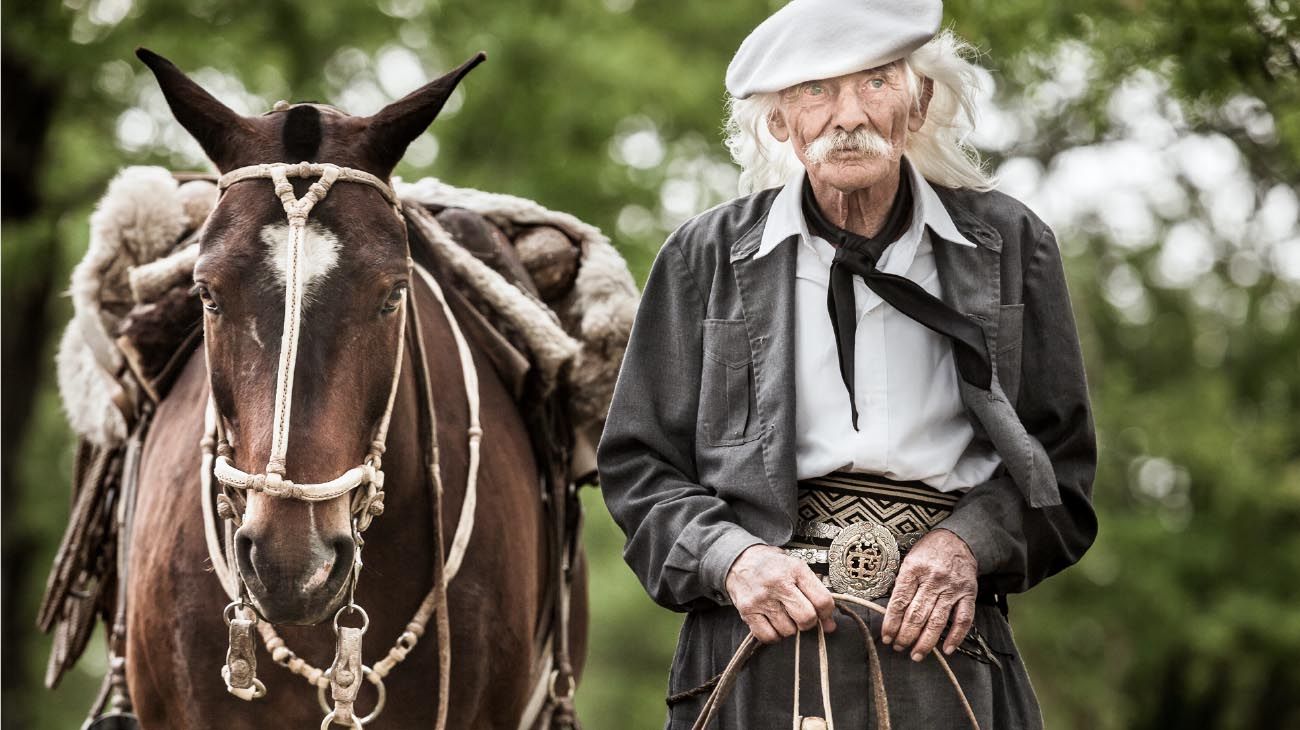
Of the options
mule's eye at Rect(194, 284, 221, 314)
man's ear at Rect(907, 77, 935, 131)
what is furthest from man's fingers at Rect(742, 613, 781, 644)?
mule's eye at Rect(194, 284, 221, 314)

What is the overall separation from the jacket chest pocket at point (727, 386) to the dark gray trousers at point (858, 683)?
0.35 metres

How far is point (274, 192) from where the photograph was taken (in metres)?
3.31

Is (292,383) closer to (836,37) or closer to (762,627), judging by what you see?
(762,627)

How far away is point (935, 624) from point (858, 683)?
0.67 ft

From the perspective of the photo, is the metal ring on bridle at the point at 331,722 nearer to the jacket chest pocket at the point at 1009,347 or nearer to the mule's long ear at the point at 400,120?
the mule's long ear at the point at 400,120

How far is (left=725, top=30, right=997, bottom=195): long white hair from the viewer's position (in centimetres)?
319

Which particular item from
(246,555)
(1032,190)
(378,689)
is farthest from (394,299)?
(1032,190)

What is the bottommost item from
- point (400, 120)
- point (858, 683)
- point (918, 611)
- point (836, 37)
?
point (858, 683)

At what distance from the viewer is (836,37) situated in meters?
3.03

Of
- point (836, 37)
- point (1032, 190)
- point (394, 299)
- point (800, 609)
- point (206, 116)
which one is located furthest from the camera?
point (1032, 190)

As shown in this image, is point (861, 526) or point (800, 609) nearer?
point (800, 609)

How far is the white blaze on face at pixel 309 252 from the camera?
10.5ft

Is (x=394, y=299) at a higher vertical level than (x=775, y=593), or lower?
higher

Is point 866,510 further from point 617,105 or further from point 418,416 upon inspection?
point 617,105
